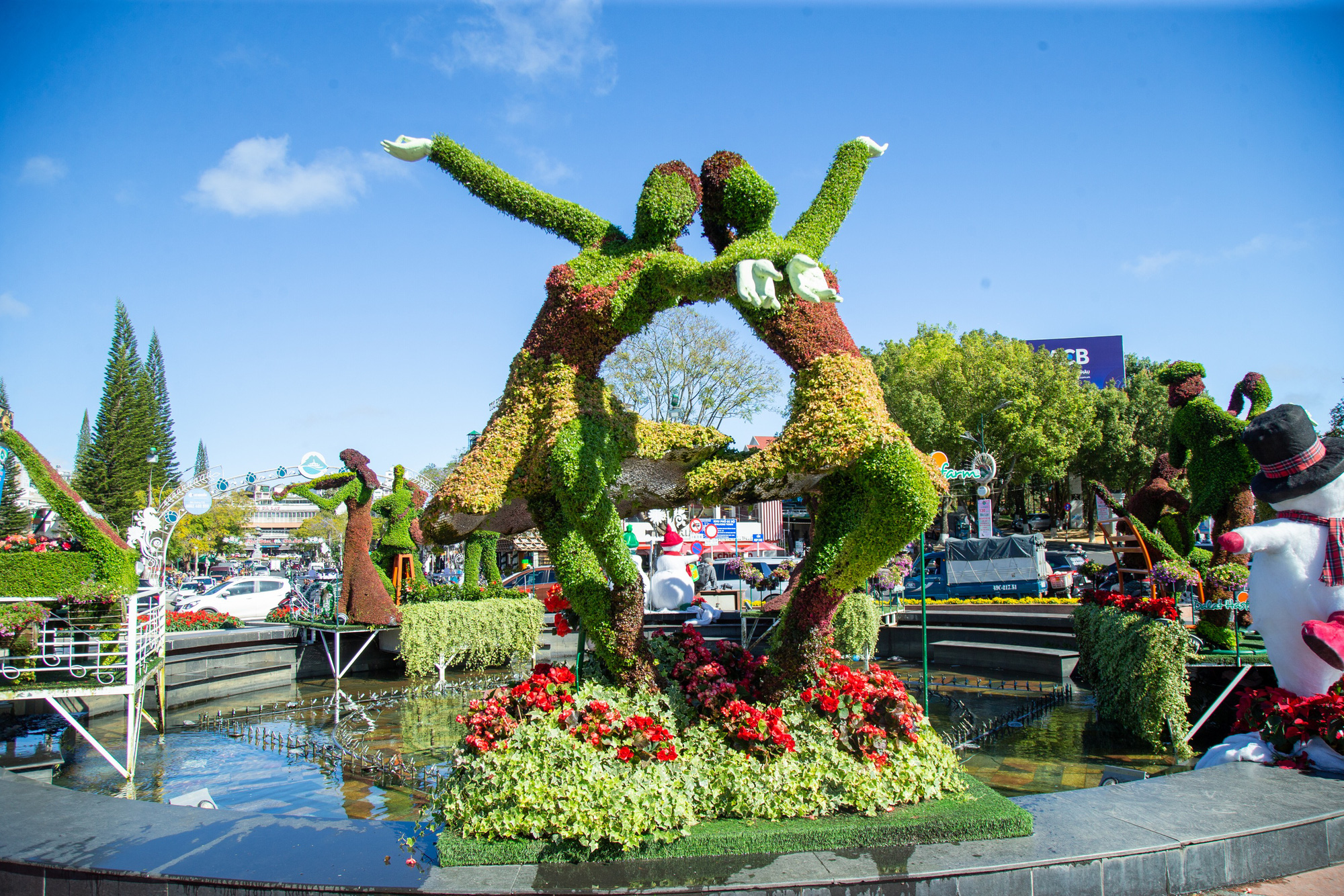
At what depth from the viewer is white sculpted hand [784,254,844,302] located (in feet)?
15.8

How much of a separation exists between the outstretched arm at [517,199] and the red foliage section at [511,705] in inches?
136

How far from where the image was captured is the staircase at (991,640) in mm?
12047

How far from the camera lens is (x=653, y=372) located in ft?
91.4

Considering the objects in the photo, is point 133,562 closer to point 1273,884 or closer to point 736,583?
point 1273,884

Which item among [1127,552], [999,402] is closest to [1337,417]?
[999,402]

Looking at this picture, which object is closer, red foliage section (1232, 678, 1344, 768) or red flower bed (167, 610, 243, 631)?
red foliage section (1232, 678, 1344, 768)

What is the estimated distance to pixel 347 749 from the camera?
8578mm

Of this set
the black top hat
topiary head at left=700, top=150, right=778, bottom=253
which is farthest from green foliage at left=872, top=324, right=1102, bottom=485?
topiary head at left=700, top=150, right=778, bottom=253

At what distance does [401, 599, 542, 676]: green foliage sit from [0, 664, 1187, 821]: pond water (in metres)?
0.72

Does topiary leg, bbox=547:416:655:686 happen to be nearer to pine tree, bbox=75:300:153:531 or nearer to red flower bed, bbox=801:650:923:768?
red flower bed, bbox=801:650:923:768

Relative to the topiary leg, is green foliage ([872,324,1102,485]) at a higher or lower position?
higher

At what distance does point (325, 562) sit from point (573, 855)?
3454 cm

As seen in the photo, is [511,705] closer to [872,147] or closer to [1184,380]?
[872,147]

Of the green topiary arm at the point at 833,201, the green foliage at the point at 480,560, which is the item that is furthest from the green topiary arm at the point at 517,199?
the green foliage at the point at 480,560
